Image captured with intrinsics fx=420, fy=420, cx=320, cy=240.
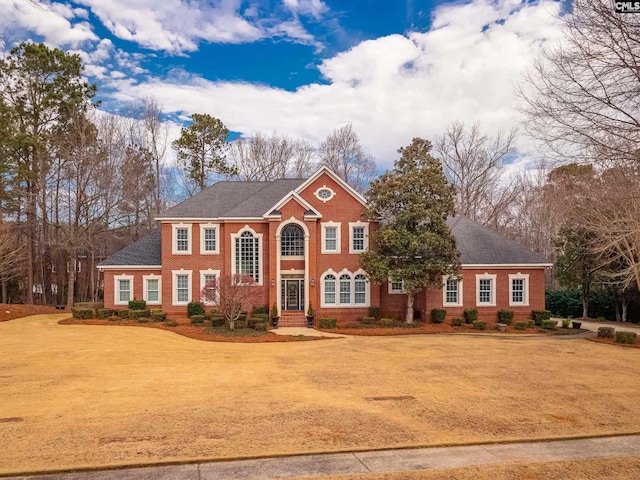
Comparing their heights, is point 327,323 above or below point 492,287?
below

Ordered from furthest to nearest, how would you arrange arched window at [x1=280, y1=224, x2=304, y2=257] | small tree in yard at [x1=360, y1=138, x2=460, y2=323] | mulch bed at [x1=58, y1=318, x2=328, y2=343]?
1. arched window at [x1=280, y1=224, x2=304, y2=257]
2. small tree in yard at [x1=360, y1=138, x2=460, y2=323]
3. mulch bed at [x1=58, y1=318, x2=328, y2=343]

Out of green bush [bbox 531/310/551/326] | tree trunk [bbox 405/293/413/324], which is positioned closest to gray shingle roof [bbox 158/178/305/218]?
tree trunk [bbox 405/293/413/324]

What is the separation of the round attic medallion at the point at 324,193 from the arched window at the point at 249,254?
5.01m

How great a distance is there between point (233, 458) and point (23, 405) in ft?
20.4

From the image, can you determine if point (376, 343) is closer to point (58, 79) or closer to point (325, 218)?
point (325, 218)

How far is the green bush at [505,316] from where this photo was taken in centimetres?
2608

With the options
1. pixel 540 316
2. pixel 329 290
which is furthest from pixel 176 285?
pixel 540 316

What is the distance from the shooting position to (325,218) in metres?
27.1

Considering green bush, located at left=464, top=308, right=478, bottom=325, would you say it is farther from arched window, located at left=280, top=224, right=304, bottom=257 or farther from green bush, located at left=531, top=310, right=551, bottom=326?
arched window, located at left=280, top=224, right=304, bottom=257

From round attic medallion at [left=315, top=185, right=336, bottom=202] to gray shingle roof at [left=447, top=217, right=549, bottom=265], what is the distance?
9.27 metres

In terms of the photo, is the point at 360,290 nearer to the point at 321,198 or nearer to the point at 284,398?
the point at 321,198

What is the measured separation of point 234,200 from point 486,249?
17.5m

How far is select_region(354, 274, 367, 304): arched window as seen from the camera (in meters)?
27.2

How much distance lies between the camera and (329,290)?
27.2 m
